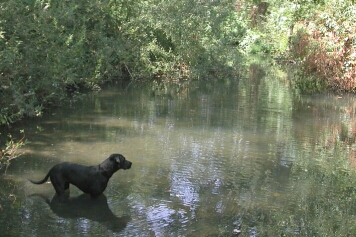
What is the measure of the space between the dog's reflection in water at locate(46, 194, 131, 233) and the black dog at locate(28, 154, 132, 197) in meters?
0.14

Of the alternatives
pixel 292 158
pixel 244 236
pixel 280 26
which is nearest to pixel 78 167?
pixel 244 236

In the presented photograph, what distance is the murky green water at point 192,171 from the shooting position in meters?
6.72

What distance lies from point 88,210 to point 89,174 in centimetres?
50

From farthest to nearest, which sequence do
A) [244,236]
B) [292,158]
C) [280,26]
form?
[280,26] → [292,158] → [244,236]

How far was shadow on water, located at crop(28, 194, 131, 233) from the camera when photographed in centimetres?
666

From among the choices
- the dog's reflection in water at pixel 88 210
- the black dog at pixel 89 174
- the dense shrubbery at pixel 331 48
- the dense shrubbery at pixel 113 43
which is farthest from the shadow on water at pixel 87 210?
the dense shrubbery at pixel 331 48

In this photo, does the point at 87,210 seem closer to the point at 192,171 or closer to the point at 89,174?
the point at 89,174

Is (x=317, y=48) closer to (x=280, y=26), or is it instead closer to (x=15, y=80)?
(x=15, y=80)

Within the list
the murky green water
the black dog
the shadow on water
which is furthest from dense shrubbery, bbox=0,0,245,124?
the shadow on water

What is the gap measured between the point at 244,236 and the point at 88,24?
15289 mm

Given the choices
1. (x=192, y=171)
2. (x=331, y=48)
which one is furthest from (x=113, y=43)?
(x=192, y=171)

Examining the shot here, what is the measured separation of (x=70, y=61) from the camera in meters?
14.7

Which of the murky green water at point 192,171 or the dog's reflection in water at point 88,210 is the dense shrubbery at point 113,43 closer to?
the murky green water at point 192,171

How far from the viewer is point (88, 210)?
277 inches
